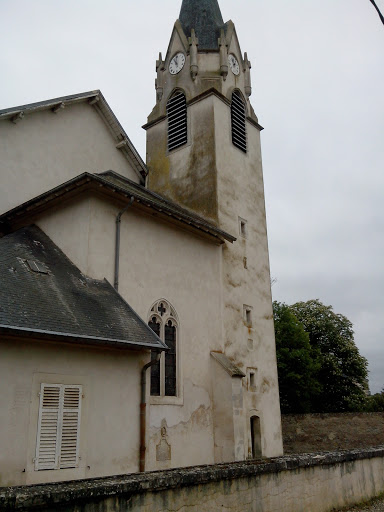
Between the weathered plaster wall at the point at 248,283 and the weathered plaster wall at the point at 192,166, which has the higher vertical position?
the weathered plaster wall at the point at 192,166

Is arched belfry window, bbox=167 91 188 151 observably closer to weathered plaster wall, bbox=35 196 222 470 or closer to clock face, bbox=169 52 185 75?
clock face, bbox=169 52 185 75

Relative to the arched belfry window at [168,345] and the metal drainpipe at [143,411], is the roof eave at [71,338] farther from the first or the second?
the arched belfry window at [168,345]

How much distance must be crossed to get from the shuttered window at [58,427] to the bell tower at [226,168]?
18.4 ft

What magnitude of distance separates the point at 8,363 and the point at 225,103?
46.2ft

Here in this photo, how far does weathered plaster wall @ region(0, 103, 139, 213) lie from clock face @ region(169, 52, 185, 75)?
191 inches

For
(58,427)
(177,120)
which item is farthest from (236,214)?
(58,427)

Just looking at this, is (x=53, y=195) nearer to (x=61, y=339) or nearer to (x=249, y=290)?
(x=61, y=339)

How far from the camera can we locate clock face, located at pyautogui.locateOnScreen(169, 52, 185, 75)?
20.7 m

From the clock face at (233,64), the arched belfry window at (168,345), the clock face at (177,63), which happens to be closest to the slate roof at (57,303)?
the arched belfry window at (168,345)

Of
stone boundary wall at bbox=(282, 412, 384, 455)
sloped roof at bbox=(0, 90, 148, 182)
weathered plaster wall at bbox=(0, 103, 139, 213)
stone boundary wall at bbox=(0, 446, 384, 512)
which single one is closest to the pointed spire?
sloped roof at bbox=(0, 90, 148, 182)

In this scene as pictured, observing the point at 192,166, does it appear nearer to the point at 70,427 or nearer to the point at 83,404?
the point at 83,404

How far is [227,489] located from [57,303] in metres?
5.48

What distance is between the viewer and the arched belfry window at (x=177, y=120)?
19.8m

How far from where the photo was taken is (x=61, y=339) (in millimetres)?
9570
